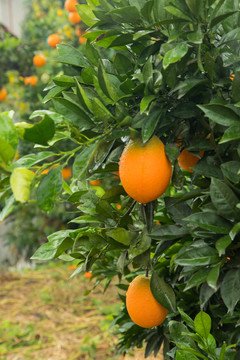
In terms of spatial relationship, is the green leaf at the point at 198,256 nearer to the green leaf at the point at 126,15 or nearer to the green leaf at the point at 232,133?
the green leaf at the point at 232,133

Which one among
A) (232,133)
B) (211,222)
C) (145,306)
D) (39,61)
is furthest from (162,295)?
(39,61)

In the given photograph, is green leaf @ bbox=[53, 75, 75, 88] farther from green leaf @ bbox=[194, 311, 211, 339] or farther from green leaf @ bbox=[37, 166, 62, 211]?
green leaf @ bbox=[194, 311, 211, 339]

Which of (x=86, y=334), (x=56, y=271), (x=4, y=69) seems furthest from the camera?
(x=56, y=271)

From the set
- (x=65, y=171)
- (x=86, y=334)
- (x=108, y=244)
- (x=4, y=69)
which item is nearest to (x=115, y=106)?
(x=108, y=244)

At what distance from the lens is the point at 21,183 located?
0.44 metres

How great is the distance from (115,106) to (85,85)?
0.28 feet

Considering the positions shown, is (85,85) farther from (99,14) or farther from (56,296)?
(56,296)

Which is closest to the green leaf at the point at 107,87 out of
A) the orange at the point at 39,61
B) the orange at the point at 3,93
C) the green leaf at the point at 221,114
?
the green leaf at the point at 221,114

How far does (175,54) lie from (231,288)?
11.3 inches

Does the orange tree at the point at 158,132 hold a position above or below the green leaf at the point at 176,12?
below

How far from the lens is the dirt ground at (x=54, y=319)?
1.89 m

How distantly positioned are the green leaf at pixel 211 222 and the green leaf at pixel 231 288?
0.21ft

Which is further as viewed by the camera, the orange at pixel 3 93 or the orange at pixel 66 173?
the orange at pixel 3 93

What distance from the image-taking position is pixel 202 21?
51 centimetres
